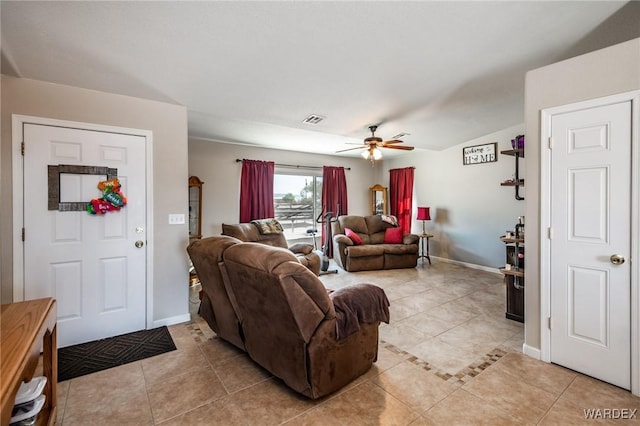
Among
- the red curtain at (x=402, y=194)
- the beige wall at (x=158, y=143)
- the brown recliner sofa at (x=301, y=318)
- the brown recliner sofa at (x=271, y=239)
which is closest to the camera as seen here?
the brown recliner sofa at (x=301, y=318)

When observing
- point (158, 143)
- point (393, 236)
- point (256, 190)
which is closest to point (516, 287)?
point (393, 236)

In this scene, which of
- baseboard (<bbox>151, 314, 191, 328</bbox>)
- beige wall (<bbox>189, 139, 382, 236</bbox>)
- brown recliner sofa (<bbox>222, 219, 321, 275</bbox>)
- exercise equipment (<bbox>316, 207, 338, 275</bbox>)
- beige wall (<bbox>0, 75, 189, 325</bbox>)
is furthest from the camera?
exercise equipment (<bbox>316, 207, 338, 275</bbox>)

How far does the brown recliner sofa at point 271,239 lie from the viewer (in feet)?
14.6

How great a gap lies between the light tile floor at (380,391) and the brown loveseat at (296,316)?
153 mm

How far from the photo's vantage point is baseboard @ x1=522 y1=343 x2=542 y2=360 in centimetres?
243

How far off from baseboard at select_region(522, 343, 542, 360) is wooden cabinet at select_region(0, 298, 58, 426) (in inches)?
129

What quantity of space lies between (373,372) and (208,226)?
4086 mm

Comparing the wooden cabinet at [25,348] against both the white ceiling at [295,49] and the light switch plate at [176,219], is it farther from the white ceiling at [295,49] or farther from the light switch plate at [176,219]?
the white ceiling at [295,49]

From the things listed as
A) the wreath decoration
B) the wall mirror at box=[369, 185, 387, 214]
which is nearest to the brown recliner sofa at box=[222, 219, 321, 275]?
the wreath decoration

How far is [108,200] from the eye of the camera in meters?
2.78

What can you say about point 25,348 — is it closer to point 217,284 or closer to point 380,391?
point 217,284

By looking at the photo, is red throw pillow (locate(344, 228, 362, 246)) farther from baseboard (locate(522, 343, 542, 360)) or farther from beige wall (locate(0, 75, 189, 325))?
baseboard (locate(522, 343, 542, 360))

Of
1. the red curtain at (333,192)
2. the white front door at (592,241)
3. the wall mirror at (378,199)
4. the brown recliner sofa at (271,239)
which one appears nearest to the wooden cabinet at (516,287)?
the white front door at (592,241)

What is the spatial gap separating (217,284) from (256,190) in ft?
11.5
